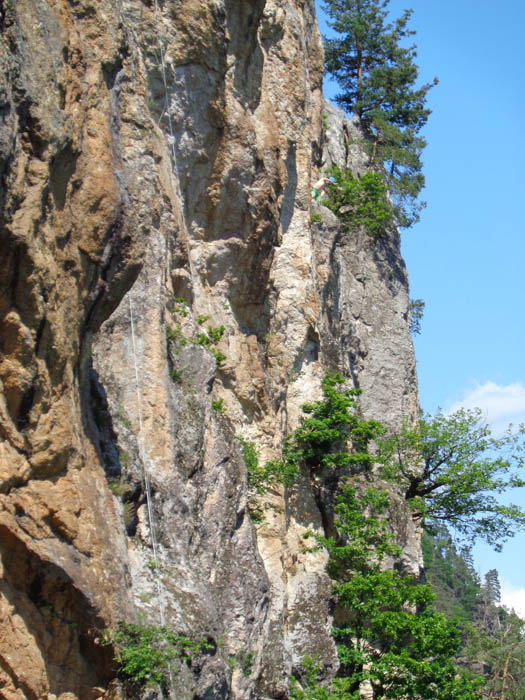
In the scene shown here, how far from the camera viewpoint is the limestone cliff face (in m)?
7.71

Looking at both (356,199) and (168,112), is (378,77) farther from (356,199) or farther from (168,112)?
(168,112)

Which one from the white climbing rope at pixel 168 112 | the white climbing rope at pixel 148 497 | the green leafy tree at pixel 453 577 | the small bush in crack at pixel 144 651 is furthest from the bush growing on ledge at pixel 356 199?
the green leafy tree at pixel 453 577

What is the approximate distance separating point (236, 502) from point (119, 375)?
283cm

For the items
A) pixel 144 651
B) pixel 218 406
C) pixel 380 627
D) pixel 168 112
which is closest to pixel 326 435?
pixel 380 627

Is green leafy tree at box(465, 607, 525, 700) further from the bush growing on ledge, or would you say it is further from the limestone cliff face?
the bush growing on ledge

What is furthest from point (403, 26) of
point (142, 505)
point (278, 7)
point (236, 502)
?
point (142, 505)

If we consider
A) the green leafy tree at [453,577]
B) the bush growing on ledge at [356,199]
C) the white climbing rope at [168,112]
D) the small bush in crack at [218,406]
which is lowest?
the small bush in crack at [218,406]

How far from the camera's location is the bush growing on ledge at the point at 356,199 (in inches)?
1029

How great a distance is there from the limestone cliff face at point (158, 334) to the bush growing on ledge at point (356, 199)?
334 cm

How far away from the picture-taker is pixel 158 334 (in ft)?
37.7

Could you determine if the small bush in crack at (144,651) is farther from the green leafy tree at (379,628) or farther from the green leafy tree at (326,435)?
the green leafy tree at (326,435)

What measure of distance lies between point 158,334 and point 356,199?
16.4 meters

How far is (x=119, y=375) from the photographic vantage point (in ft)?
35.7

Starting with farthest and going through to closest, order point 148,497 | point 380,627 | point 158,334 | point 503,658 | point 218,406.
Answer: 1. point 503,658
2. point 380,627
3. point 218,406
4. point 158,334
5. point 148,497
